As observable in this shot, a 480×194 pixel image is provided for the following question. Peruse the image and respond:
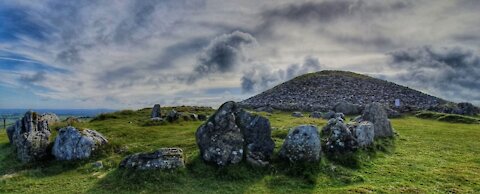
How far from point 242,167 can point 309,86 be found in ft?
276

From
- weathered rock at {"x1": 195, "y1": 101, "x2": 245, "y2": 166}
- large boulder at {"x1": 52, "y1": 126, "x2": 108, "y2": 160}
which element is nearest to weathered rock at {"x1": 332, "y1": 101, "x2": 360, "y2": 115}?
weathered rock at {"x1": 195, "y1": 101, "x2": 245, "y2": 166}

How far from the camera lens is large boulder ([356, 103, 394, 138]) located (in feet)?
112

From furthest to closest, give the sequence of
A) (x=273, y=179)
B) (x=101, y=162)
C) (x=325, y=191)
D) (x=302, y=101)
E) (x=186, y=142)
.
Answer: (x=302, y=101), (x=186, y=142), (x=101, y=162), (x=273, y=179), (x=325, y=191)

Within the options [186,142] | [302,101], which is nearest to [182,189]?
[186,142]

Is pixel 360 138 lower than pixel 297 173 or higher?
higher

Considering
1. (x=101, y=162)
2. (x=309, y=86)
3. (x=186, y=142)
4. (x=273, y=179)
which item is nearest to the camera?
(x=273, y=179)

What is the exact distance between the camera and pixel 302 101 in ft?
298

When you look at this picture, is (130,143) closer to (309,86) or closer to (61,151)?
(61,151)

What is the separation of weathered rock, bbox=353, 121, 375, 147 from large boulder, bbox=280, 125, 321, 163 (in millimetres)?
4894

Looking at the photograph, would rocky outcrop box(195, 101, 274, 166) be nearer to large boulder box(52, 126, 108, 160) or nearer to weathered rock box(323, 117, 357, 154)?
weathered rock box(323, 117, 357, 154)

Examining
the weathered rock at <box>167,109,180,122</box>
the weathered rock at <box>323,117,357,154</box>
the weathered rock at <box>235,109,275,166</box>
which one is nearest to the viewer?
the weathered rock at <box>235,109,275,166</box>

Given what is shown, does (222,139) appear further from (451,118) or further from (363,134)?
(451,118)

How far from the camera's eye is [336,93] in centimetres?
9675

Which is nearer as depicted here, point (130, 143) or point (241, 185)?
point (241, 185)
